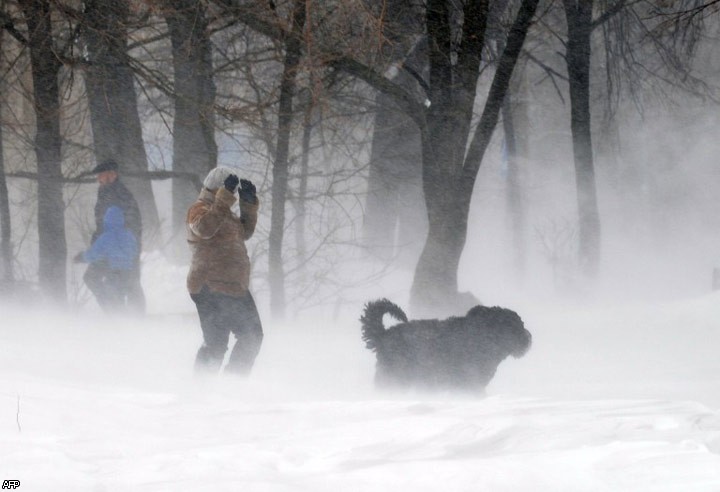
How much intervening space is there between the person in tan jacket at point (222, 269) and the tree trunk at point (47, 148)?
14.9ft

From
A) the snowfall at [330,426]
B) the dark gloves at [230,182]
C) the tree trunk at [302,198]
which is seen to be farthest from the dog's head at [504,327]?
the tree trunk at [302,198]

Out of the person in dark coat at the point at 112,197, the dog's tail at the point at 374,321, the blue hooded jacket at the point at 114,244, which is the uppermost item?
the person in dark coat at the point at 112,197

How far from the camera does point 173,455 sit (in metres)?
4.31

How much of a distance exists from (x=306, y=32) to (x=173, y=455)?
7126mm

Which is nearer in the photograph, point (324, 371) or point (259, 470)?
point (259, 470)

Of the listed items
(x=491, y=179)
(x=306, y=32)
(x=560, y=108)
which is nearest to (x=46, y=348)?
(x=306, y=32)

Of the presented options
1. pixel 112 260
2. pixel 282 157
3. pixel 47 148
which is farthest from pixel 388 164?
pixel 112 260

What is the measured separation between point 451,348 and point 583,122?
1068cm

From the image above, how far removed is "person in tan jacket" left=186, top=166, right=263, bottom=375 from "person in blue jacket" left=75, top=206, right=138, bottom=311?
3.88m

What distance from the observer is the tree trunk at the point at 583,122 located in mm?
15836

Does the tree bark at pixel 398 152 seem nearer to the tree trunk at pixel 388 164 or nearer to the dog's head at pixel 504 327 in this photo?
the tree trunk at pixel 388 164

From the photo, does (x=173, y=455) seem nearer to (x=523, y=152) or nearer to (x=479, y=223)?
(x=523, y=152)

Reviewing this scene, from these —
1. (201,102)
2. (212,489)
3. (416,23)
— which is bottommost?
(212,489)

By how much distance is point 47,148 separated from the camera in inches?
475
